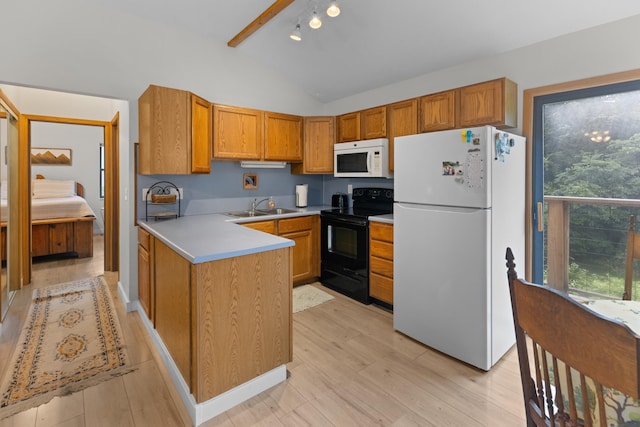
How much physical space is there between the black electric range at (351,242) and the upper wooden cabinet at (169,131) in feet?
5.28

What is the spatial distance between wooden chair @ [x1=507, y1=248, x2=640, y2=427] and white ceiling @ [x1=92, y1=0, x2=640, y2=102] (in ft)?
7.46

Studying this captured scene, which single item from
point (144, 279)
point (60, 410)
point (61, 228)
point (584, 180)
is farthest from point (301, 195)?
point (61, 228)

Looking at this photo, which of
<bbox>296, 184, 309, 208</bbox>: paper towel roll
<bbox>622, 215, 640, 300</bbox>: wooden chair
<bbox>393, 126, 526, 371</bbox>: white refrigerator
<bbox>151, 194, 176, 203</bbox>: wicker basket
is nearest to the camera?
<bbox>622, 215, 640, 300</bbox>: wooden chair

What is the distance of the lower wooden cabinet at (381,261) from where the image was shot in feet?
10.1

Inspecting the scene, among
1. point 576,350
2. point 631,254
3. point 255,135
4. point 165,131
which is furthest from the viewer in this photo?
point 255,135

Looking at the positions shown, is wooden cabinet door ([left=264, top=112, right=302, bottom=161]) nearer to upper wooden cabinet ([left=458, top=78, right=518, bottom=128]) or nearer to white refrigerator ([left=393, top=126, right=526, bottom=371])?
white refrigerator ([left=393, top=126, right=526, bottom=371])

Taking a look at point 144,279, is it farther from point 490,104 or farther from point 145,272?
point 490,104

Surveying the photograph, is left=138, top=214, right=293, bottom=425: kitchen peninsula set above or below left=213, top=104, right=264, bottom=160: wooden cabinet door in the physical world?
below

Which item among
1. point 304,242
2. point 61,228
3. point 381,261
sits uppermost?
point 61,228

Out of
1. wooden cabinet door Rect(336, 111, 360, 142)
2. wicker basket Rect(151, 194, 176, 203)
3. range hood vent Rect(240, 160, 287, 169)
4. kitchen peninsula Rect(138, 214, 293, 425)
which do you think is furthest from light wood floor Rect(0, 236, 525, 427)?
wooden cabinet door Rect(336, 111, 360, 142)

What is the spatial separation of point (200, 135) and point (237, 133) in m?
0.54

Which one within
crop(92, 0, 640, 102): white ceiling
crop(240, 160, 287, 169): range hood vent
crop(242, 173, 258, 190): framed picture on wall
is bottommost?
crop(242, 173, 258, 190): framed picture on wall

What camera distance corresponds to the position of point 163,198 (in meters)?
3.18

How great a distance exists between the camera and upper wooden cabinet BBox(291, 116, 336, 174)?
4.13 metres
